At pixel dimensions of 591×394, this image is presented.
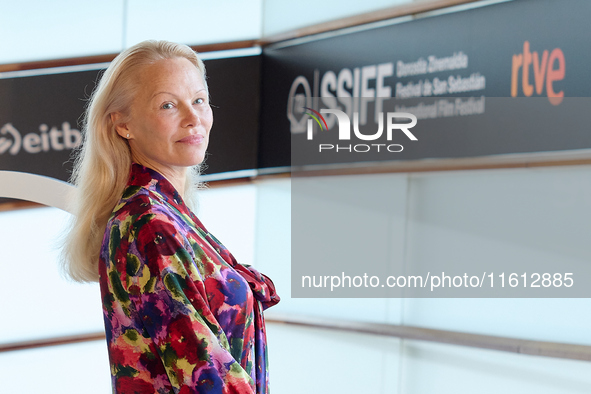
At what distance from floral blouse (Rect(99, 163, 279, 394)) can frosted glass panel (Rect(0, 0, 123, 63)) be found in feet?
9.24

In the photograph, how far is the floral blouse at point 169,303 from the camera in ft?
3.84

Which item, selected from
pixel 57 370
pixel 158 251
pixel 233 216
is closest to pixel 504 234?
pixel 233 216

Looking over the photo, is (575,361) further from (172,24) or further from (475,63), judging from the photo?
(172,24)

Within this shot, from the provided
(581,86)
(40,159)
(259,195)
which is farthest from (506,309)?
(40,159)

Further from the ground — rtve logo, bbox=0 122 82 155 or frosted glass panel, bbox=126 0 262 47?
frosted glass panel, bbox=126 0 262 47

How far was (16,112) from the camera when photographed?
3.78 meters

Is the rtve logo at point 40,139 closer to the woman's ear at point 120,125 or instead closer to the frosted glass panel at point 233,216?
the frosted glass panel at point 233,216

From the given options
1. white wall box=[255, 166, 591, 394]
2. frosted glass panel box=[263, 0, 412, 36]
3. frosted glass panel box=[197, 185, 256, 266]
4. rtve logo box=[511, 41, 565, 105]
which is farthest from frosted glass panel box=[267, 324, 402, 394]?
frosted glass panel box=[263, 0, 412, 36]

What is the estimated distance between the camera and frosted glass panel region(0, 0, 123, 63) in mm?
3812

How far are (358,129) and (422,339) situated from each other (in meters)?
1.21

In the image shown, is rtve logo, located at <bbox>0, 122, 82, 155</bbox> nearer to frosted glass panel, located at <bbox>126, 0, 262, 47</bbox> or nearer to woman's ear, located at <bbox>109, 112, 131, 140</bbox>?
frosted glass panel, located at <bbox>126, 0, 262, 47</bbox>

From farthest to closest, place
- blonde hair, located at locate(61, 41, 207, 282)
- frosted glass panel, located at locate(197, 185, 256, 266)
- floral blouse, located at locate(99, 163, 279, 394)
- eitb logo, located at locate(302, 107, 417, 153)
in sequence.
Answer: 1. frosted glass panel, located at locate(197, 185, 256, 266)
2. eitb logo, located at locate(302, 107, 417, 153)
3. blonde hair, located at locate(61, 41, 207, 282)
4. floral blouse, located at locate(99, 163, 279, 394)

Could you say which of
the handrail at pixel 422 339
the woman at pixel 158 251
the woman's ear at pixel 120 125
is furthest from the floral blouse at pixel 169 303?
the handrail at pixel 422 339

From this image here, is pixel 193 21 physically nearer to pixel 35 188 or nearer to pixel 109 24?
pixel 109 24
